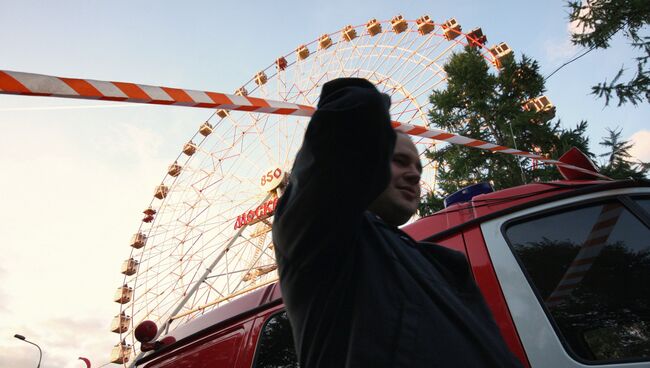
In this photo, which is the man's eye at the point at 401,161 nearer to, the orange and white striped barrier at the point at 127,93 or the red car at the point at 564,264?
the red car at the point at 564,264

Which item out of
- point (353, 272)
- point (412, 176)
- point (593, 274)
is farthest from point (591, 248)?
point (353, 272)

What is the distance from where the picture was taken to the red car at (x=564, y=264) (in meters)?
1.38

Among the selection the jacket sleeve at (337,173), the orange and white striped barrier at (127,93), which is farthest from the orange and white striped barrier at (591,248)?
the jacket sleeve at (337,173)

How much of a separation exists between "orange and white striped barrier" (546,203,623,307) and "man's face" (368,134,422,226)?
0.83 meters

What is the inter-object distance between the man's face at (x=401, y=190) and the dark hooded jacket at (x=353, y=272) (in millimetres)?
247

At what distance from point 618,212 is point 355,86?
142 cm

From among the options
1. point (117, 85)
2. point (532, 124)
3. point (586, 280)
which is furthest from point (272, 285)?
point (532, 124)

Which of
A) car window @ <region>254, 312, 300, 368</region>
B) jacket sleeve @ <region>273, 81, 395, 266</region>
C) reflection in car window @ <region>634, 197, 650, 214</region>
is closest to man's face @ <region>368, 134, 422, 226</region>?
jacket sleeve @ <region>273, 81, 395, 266</region>

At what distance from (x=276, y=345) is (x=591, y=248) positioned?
159 cm

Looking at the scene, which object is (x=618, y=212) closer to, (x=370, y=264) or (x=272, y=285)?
(x=370, y=264)

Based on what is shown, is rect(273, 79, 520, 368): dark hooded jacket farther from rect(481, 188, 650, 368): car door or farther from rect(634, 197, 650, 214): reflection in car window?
rect(634, 197, 650, 214): reflection in car window

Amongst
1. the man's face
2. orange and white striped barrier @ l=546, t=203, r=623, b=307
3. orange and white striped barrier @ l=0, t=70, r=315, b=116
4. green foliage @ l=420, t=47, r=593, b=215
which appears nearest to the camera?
the man's face

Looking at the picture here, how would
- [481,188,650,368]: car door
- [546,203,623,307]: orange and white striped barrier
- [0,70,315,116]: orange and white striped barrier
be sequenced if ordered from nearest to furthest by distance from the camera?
[0,70,315,116]: orange and white striped barrier < [481,188,650,368]: car door < [546,203,623,307]: orange and white striped barrier

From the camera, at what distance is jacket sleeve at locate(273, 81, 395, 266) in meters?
0.67
